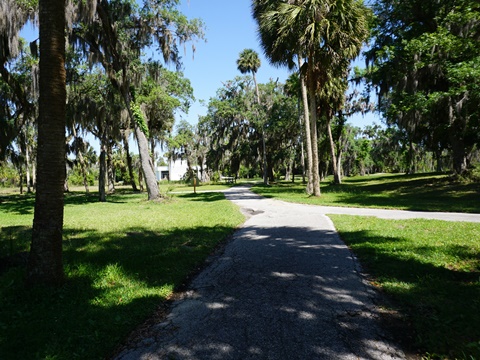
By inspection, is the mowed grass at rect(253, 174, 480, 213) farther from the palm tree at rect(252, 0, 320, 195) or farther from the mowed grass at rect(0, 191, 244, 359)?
the mowed grass at rect(0, 191, 244, 359)

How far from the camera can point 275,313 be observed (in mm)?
3436

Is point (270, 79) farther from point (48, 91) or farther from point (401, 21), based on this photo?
point (48, 91)

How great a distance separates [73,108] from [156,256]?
18.7 metres

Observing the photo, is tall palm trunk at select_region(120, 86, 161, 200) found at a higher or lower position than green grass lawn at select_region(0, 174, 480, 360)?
higher

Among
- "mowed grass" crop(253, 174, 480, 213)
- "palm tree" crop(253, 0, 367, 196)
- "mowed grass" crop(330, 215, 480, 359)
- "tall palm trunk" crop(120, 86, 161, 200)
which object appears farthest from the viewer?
"tall palm trunk" crop(120, 86, 161, 200)

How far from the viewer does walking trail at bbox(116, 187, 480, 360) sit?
9.09 ft

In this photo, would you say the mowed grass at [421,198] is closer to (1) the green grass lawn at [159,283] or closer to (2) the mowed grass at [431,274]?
(1) the green grass lawn at [159,283]

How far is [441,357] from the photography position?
2.61m

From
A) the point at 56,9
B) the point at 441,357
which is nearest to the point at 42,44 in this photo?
the point at 56,9

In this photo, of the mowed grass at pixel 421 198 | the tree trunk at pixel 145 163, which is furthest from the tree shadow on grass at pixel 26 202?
the mowed grass at pixel 421 198

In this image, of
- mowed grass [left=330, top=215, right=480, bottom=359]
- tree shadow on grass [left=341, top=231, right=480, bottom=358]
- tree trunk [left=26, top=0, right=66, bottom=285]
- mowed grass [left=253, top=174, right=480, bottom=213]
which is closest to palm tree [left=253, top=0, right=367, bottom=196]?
mowed grass [left=253, top=174, right=480, bottom=213]

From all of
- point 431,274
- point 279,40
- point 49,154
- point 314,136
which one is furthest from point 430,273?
point 279,40

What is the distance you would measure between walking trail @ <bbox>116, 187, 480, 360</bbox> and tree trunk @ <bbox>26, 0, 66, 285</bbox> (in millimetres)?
1904

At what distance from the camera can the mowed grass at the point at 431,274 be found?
114 inches
